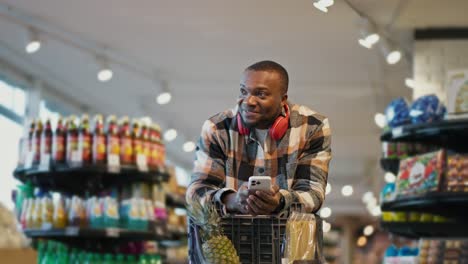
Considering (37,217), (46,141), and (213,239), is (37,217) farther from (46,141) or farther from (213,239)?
(213,239)

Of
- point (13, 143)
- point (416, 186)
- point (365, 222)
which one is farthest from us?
point (365, 222)

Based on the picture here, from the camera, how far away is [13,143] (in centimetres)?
1170

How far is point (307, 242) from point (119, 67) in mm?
8880

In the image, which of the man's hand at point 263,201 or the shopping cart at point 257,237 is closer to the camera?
the man's hand at point 263,201

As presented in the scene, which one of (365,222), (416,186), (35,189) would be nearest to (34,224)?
(35,189)

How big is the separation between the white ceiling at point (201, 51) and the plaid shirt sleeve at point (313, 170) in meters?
5.65

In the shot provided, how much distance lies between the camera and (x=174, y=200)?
33.6ft

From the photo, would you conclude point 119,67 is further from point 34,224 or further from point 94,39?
point 34,224

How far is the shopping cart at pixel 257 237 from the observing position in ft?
10.0

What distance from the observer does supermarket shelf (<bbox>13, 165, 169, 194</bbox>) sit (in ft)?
25.3

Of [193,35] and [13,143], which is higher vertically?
[193,35]

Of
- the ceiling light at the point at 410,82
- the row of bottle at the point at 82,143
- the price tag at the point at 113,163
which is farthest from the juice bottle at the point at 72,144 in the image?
the ceiling light at the point at 410,82

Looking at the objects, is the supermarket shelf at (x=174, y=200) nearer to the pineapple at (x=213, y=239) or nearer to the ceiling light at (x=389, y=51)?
the ceiling light at (x=389, y=51)

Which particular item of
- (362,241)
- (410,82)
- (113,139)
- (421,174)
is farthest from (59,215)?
(362,241)
